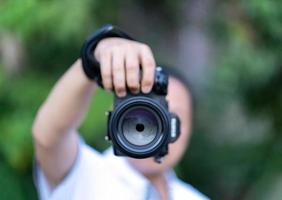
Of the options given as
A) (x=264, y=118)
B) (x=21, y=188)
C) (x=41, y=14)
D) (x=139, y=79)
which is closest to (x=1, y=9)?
(x=41, y=14)

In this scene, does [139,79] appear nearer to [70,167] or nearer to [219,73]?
[70,167]

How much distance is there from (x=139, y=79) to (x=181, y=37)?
2.11 m

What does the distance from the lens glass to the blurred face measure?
1.03 feet

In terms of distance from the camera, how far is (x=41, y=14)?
3.16m

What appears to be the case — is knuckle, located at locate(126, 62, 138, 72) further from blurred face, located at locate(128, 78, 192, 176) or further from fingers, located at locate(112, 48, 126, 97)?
blurred face, located at locate(128, 78, 192, 176)

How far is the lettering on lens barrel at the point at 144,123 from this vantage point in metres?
1.62

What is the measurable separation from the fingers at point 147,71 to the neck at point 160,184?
1.44 ft

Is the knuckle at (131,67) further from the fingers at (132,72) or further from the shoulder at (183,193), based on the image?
the shoulder at (183,193)

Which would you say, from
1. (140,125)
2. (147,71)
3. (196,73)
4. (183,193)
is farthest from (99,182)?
(196,73)

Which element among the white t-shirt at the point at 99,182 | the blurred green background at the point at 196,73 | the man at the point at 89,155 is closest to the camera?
the man at the point at 89,155

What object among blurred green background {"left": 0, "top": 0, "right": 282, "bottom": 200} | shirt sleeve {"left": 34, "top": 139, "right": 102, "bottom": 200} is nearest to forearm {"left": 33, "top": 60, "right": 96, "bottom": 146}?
shirt sleeve {"left": 34, "top": 139, "right": 102, "bottom": 200}

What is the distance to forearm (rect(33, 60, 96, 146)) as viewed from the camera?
1778mm

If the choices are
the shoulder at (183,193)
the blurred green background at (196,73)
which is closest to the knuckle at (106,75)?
the shoulder at (183,193)

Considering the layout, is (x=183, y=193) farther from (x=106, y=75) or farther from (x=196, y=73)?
(x=196, y=73)
